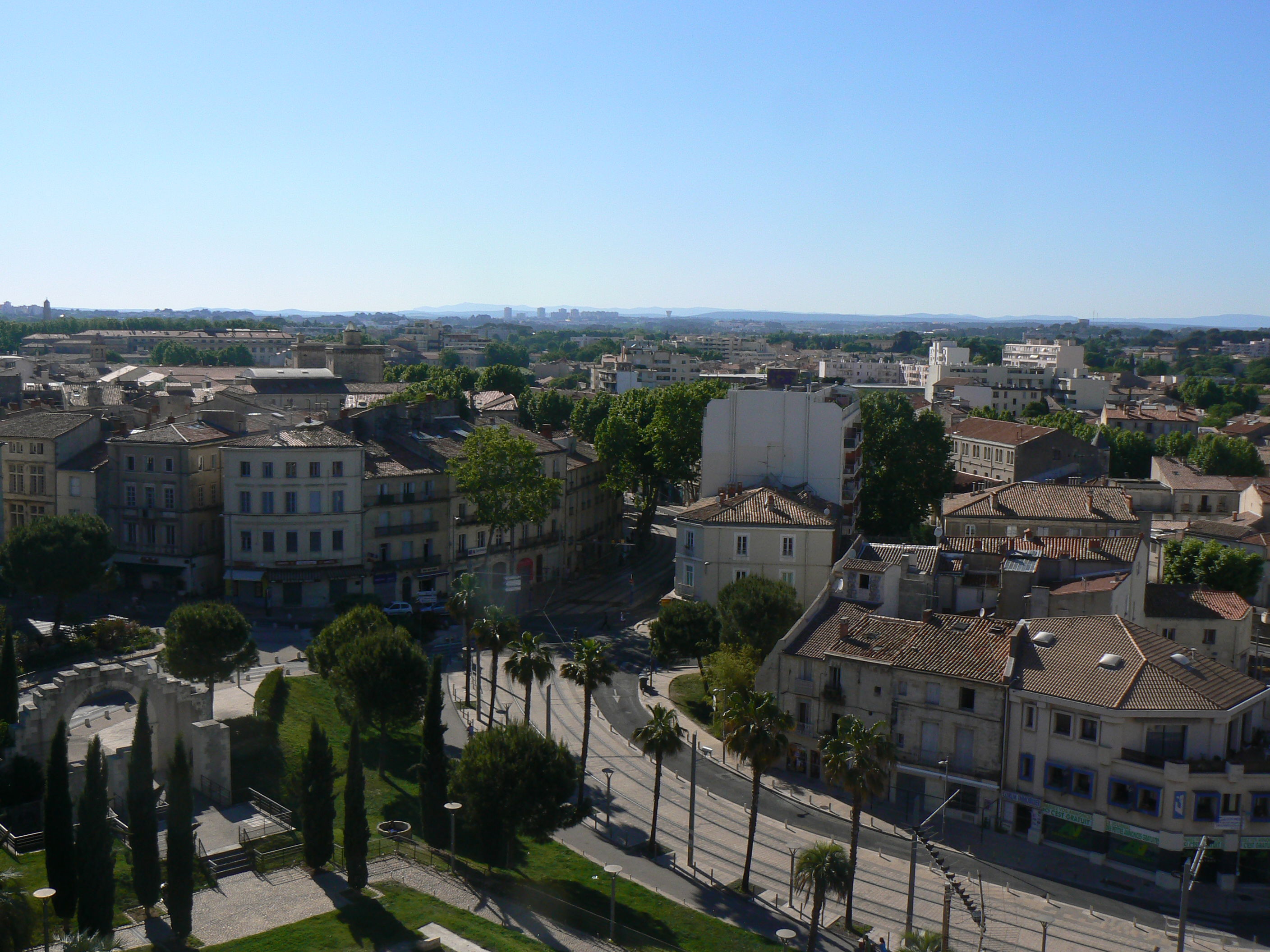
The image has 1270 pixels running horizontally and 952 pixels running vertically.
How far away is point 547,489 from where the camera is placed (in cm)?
8525

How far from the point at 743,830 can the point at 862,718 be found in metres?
8.50

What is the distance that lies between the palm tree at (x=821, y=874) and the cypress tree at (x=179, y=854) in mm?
19569

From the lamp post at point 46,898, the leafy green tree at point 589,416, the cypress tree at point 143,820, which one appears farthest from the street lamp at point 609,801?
the leafy green tree at point 589,416

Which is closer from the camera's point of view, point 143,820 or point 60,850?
point 60,850

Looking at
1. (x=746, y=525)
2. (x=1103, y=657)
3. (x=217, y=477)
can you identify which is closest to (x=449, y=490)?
(x=217, y=477)

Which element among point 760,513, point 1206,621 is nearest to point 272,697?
point 760,513

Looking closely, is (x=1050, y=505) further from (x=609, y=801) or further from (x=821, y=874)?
(x=821, y=874)

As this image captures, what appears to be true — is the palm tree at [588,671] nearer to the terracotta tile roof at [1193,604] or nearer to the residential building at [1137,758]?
the residential building at [1137,758]

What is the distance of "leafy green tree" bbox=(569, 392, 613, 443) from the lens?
13325cm

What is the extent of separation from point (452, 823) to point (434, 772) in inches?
90.2

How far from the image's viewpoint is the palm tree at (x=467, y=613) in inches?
2544

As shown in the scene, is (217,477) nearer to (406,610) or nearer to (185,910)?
(406,610)

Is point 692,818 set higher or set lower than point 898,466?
lower

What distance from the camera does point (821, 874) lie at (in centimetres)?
3975
